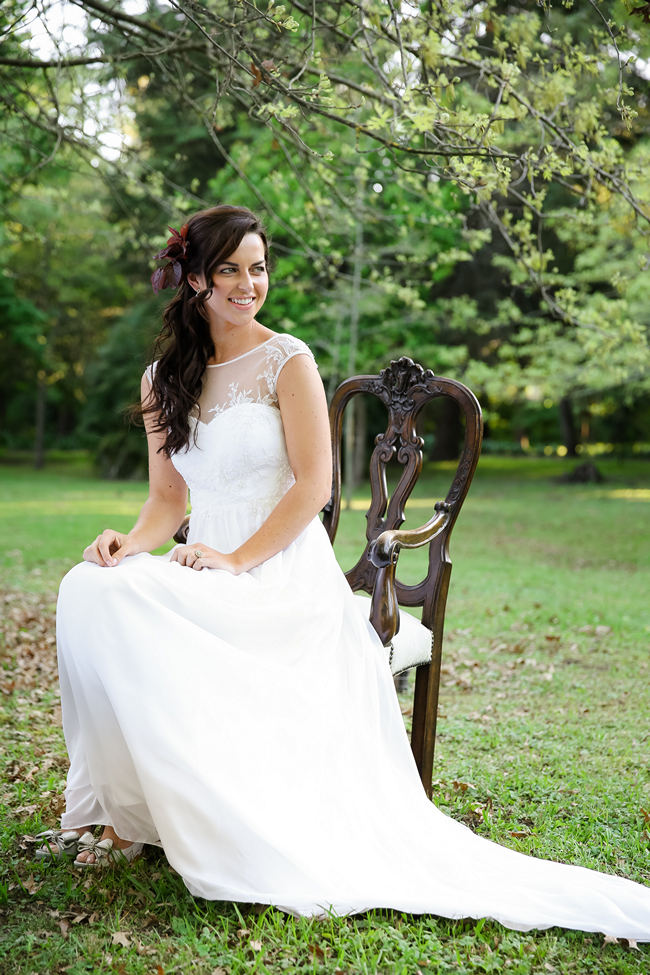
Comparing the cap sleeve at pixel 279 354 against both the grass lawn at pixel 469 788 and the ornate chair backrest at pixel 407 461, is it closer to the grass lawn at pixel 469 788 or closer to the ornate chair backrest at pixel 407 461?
the ornate chair backrest at pixel 407 461

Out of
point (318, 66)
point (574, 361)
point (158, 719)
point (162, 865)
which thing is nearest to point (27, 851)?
point (162, 865)

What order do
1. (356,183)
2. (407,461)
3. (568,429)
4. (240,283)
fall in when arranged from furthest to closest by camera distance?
1. (568,429)
2. (356,183)
3. (407,461)
4. (240,283)

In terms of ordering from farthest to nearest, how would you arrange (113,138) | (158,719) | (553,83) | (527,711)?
(113,138), (527,711), (553,83), (158,719)

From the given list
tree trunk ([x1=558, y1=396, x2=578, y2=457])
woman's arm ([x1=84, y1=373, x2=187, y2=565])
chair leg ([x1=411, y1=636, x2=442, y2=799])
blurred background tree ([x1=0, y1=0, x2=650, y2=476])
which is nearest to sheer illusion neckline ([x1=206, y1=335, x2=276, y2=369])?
woman's arm ([x1=84, y1=373, x2=187, y2=565])

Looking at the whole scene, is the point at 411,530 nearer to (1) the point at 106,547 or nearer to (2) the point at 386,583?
(2) the point at 386,583

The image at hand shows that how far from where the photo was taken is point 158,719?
259 centimetres

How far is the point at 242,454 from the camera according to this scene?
10.8 feet

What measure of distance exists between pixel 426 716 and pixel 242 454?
125 cm

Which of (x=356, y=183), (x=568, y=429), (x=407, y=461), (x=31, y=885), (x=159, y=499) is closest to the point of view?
(x=31, y=885)

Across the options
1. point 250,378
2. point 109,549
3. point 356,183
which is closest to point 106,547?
point 109,549

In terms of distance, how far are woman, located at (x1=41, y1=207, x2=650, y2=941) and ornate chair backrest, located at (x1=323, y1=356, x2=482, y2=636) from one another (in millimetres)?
476

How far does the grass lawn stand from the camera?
253 cm

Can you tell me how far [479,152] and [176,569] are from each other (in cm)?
243

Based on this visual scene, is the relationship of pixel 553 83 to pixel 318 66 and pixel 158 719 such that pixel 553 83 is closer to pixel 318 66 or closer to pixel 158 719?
pixel 318 66
